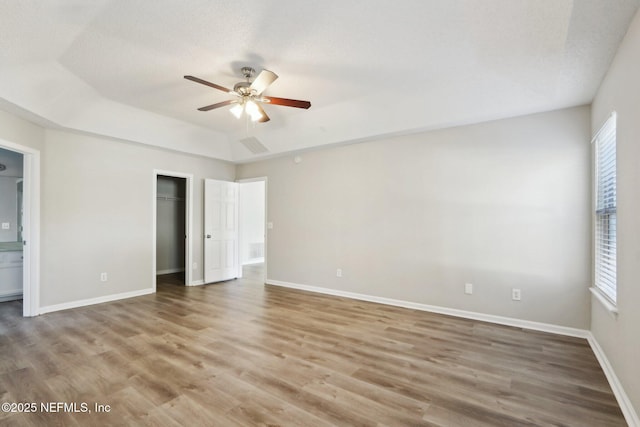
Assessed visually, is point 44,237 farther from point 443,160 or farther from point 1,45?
point 443,160

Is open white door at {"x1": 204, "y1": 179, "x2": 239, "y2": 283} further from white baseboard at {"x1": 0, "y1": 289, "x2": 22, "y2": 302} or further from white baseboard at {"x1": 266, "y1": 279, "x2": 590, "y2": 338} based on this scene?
white baseboard at {"x1": 0, "y1": 289, "x2": 22, "y2": 302}

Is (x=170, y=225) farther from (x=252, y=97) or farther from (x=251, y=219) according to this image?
(x=252, y=97)

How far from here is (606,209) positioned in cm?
281

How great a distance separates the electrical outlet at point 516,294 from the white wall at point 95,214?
18.1 feet

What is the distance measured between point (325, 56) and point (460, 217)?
8.62 ft

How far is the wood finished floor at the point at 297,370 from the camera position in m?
2.05

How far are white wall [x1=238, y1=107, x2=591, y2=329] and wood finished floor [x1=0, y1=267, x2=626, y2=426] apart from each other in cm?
54

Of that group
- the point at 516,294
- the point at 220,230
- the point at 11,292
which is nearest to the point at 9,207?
the point at 11,292

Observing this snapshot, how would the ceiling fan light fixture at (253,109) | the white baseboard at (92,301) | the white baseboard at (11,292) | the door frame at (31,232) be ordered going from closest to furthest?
the ceiling fan light fixture at (253,109) → the door frame at (31,232) → the white baseboard at (92,301) → the white baseboard at (11,292)

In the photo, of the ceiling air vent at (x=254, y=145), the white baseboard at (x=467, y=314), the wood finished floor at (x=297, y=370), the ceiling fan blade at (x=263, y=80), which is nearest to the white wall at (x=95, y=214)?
the wood finished floor at (x=297, y=370)

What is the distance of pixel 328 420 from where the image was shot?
1994mm

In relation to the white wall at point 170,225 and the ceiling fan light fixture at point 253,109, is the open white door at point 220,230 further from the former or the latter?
the ceiling fan light fixture at point 253,109

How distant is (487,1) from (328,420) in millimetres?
2999

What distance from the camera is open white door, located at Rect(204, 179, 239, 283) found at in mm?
6148
